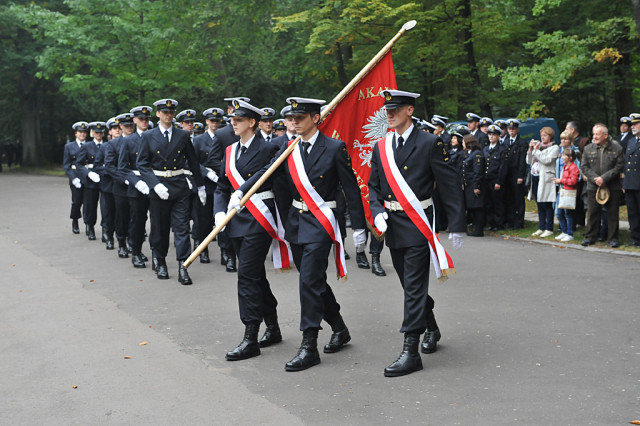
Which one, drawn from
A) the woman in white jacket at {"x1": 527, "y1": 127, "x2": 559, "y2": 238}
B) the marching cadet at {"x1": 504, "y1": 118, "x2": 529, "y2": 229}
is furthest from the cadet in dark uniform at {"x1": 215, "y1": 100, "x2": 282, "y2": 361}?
the marching cadet at {"x1": 504, "y1": 118, "x2": 529, "y2": 229}

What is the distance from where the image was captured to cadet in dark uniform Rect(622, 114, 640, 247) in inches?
484

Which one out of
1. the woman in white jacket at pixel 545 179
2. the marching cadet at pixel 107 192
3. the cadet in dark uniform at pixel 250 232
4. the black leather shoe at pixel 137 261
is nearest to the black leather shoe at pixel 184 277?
the black leather shoe at pixel 137 261

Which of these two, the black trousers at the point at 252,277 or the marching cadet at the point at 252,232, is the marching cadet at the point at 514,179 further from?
the black trousers at the point at 252,277

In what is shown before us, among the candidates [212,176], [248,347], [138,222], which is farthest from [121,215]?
[248,347]

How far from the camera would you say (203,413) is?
5453 millimetres

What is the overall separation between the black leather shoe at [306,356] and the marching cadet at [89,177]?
9567mm

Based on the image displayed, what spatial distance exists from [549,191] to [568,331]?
22.8 feet

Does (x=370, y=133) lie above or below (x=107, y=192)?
above

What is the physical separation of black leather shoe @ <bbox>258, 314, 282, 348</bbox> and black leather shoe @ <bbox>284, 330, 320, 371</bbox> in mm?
691

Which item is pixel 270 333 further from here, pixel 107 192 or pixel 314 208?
pixel 107 192

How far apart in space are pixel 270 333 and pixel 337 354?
72 centimetres

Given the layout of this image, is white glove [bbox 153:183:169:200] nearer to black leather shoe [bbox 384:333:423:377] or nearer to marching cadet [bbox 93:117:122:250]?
marching cadet [bbox 93:117:122:250]

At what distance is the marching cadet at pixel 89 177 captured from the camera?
1535 cm

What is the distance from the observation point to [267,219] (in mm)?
7207
